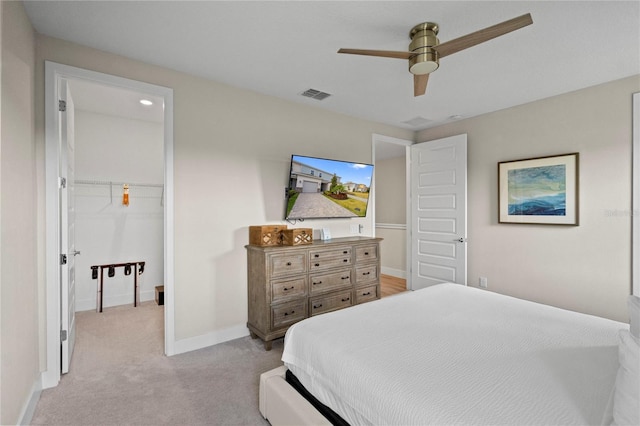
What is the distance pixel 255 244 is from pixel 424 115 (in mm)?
2824

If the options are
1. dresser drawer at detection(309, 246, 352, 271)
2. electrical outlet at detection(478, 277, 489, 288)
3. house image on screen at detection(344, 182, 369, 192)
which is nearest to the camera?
dresser drawer at detection(309, 246, 352, 271)

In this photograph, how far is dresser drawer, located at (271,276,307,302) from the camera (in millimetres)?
2949

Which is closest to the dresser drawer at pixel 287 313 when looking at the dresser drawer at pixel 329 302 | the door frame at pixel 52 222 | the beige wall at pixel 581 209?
the dresser drawer at pixel 329 302

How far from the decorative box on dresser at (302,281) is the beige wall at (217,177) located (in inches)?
11.6

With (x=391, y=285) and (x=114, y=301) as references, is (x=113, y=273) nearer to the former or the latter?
(x=114, y=301)

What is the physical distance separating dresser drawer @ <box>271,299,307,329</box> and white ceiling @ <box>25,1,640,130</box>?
223cm

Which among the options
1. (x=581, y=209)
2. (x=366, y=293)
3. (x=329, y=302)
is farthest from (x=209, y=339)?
(x=581, y=209)

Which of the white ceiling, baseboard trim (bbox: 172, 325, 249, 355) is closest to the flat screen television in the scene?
the white ceiling

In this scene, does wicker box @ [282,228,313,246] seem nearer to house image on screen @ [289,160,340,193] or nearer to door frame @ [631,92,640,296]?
house image on screen @ [289,160,340,193]

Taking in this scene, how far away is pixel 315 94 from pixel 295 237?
5.26 feet

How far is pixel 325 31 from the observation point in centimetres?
222

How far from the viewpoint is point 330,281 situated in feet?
10.9

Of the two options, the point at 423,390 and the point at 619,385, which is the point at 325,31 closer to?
the point at 423,390

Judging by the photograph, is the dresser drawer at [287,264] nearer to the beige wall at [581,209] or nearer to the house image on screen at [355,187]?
the house image on screen at [355,187]
